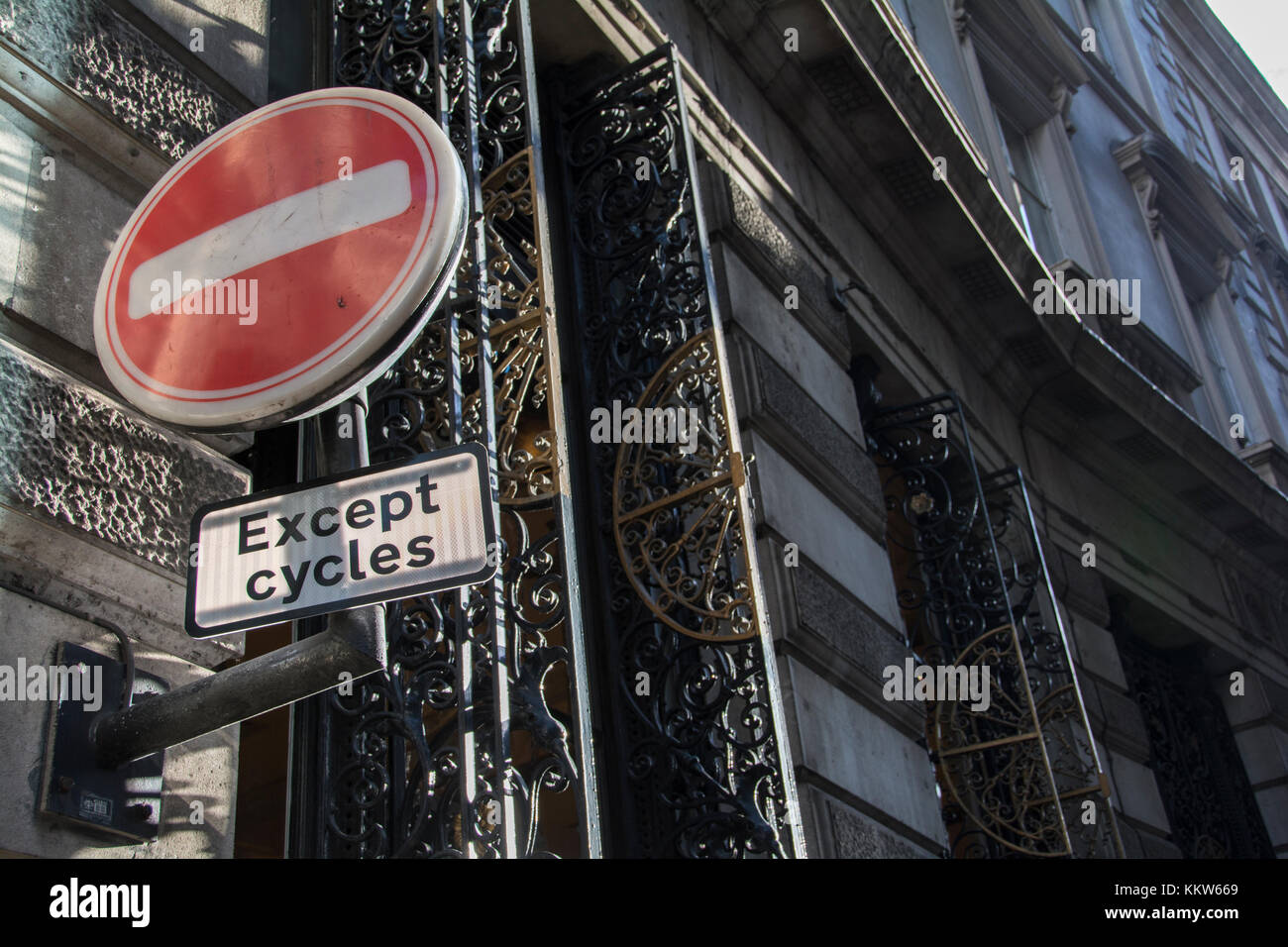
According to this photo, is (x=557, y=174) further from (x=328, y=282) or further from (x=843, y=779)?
(x=328, y=282)

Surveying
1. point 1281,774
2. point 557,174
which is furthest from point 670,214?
point 1281,774

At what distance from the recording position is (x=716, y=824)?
540 centimetres

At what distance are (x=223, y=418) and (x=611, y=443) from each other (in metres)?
3.46

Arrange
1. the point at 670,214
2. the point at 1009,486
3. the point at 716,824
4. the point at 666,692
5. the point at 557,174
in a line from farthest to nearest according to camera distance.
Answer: the point at 1009,486, the point at 557,174, the point at 670,214, the point at 666,692, the point at 716,824
